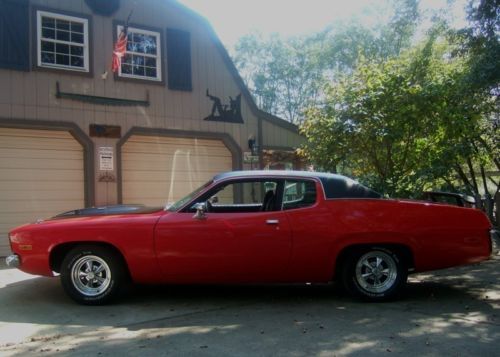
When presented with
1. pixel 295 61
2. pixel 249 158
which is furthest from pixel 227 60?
pixel 295 61

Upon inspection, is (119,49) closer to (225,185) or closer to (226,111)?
(226,111)

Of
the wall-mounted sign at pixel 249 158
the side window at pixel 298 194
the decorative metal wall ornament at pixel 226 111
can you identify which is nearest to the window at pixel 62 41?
the decorative metal wall ornament at pixel 226 111

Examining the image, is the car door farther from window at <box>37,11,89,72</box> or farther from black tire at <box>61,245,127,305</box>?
window at <box>37,11,89,72</box>

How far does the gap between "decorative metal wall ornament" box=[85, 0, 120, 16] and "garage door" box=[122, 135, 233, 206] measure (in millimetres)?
2754

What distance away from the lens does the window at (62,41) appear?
11023 mm

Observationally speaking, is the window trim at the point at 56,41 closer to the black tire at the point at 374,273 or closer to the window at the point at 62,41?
the window at the point at 62,41

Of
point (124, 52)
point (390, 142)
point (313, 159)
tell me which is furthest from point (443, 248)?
point (124, 52)

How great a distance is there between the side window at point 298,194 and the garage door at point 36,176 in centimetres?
645

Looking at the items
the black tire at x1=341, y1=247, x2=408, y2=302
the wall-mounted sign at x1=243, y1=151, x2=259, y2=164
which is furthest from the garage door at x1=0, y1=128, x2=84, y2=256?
the black tire at x1=341, y1=247, x2=408, y2=302

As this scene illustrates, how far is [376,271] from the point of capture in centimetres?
626

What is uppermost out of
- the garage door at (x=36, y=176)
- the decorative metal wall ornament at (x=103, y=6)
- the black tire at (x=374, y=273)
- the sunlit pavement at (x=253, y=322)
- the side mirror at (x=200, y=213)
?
the decorative metal wall ornament at (x=103, y=6)

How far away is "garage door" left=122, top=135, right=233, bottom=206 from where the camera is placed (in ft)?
39.6

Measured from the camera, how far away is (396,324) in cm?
527

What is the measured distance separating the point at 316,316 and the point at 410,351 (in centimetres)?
136
